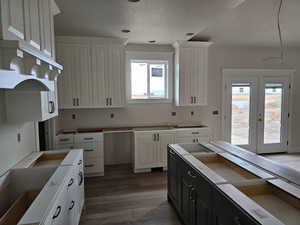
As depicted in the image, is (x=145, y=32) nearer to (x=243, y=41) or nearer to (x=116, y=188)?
(x=243, y=41)

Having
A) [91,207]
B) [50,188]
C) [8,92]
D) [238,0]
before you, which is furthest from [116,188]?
[238,0]

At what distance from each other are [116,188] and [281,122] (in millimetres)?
4621

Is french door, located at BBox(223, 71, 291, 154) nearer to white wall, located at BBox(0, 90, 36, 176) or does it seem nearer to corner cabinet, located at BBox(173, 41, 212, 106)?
corner cabinet, located at BBox(173, 41, 212, 106)

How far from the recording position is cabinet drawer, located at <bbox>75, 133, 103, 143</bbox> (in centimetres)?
389

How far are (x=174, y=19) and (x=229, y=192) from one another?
2.48 m

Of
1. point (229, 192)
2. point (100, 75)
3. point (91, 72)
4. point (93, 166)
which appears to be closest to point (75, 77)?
point (91, 72)

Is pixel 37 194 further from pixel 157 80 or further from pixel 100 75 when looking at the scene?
pixel 157 80

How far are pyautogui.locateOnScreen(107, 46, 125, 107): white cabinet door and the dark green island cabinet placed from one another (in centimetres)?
181

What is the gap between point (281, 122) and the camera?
17.9ft

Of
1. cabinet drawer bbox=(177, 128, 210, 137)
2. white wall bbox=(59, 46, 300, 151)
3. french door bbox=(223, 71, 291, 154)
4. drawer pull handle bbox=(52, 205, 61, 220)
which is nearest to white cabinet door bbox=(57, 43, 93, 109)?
white wall bbox=(59, 46, 300, 151)

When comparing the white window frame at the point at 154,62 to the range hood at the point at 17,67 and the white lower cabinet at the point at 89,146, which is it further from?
the range hood at the point at 17,67

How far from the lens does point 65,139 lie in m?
3.83

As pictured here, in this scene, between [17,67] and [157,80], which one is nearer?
[17,67]

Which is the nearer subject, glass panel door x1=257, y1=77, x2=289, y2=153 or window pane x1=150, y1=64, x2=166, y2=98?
window pane x1=150, y1=64, x2=166, y2=98
